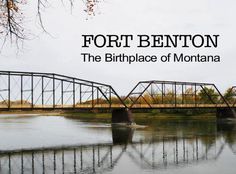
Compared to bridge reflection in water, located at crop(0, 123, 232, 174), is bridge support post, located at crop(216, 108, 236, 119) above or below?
above

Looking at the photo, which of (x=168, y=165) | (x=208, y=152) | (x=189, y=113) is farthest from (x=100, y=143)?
(x=189, y=113)

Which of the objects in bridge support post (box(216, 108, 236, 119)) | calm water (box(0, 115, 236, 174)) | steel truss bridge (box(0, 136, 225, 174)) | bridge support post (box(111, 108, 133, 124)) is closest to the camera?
calm water (box(0, 115, 236, 174))

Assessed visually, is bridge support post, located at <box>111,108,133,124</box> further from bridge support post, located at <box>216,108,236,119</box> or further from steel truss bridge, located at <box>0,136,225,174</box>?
bridge support post, located at <box>216,108,236,119</box>

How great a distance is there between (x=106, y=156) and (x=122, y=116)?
47.1 metres

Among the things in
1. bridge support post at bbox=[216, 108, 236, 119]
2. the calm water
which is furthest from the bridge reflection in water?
bridge support post at bbox=[216, 108, 236, 119]

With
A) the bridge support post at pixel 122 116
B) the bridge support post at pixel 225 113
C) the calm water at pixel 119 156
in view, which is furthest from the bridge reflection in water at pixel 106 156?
the bridge support post at pixel 225 113

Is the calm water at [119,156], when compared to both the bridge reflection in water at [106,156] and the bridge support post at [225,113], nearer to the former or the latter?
the bridge reflection in water at [106,156]

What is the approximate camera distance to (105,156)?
39938mm

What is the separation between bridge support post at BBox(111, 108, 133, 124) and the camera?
8512 centimetres

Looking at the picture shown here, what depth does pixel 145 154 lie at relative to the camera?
134 ft

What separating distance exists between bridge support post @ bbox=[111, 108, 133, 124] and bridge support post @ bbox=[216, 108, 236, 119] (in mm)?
36395

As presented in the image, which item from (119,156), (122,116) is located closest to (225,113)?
(122,116)

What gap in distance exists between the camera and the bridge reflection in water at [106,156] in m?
32.4

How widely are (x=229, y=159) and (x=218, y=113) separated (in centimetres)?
7949
